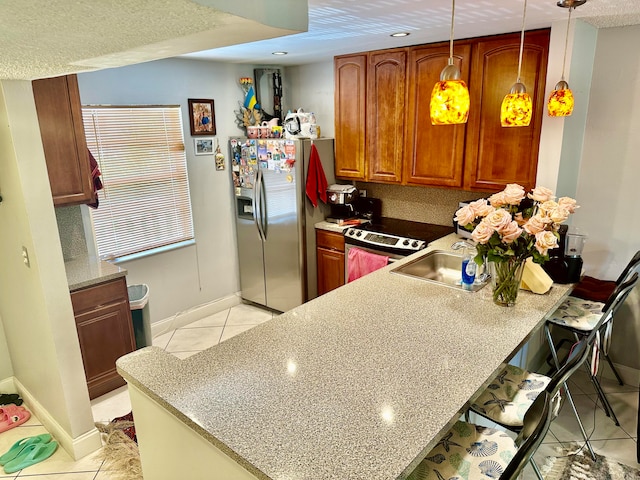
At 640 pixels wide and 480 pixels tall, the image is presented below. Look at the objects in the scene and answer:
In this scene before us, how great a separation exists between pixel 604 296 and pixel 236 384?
2358mm

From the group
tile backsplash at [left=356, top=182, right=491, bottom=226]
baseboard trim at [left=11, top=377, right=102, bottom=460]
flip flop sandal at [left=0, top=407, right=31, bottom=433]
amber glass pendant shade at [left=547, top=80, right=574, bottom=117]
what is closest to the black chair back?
amber glass pendant shade at [left=547, top=80, right=574, bottom=117]

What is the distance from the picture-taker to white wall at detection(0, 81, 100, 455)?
2.02 meters

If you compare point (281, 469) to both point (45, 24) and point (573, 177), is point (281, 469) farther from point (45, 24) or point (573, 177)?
point (573, 177)

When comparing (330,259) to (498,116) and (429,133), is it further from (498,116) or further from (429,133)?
(498,116)

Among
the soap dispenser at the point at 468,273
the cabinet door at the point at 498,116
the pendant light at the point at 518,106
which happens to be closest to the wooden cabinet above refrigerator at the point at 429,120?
the cabinet door at the point at 498,116

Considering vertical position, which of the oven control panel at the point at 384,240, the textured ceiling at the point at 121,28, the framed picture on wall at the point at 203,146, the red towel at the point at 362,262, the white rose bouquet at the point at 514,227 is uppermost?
the textured ceiling at the point at 121,28

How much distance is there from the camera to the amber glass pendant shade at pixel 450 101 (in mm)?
1753

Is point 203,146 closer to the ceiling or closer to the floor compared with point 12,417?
closer to the ceiling

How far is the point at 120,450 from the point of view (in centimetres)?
249

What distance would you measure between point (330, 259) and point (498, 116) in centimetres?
180

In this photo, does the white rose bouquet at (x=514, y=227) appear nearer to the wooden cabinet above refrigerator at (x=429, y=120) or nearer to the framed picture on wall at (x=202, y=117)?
the wooden cabinet above refrigerator at (x=429, y=120)

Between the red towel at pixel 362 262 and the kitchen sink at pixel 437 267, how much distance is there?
0.62 meters

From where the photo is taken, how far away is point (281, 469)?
1.07 metres

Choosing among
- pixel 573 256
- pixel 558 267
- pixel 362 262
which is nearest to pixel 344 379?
pixel 558 267
